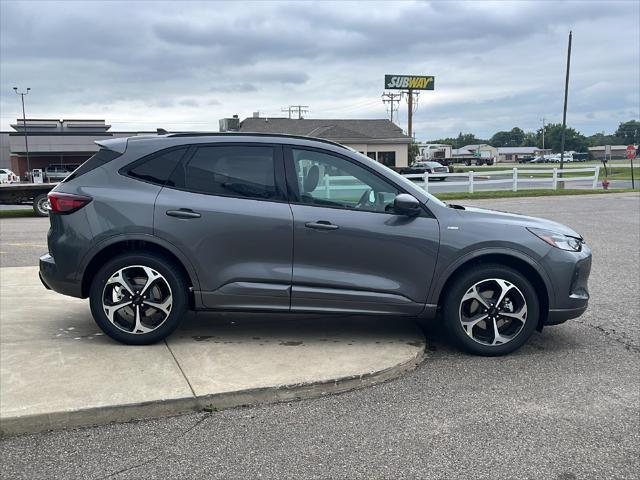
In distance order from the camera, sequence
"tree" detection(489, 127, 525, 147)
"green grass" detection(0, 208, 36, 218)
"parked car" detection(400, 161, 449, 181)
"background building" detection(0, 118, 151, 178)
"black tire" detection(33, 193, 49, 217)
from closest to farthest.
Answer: "black tire" detection(33, 193, 49, 217), "green grass" detection(0, 208, 36, 218), "parked car" detection(400, 161, 449, 181), "background building" detection(0, 118, 151, 178), "tree" detection(489, 127, 525, 147)

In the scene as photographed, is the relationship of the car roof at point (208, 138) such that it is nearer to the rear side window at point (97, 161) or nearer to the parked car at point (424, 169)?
the rear side window at point (97, 161)

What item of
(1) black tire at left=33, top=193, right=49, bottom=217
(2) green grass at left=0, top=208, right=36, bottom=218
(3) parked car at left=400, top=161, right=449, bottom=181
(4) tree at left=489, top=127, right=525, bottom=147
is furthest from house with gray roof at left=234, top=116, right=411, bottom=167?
(4) tree at left=489, top=127, right=525, bottom=147

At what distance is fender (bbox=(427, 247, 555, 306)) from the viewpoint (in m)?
4.82

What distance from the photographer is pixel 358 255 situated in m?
4.80

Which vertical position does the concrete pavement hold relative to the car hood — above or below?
below

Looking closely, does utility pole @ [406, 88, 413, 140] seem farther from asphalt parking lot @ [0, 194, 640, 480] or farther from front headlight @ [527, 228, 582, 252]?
asphalt parking lot @ [0, 194, 640, 480]

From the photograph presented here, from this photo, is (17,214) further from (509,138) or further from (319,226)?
(509,138)

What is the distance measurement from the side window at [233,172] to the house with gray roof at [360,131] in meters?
46.3

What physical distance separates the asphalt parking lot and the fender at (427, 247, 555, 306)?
0.57 m

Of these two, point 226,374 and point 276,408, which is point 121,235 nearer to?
point 226,374

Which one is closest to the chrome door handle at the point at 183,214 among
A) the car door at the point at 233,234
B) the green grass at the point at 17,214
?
the car door at the point at 233,234

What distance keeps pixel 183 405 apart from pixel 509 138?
188 metres

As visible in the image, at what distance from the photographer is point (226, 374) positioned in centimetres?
430

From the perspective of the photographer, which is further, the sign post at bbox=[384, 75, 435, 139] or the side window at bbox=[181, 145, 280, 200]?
the sign post at bbox=[384, 75, 435, 139]
